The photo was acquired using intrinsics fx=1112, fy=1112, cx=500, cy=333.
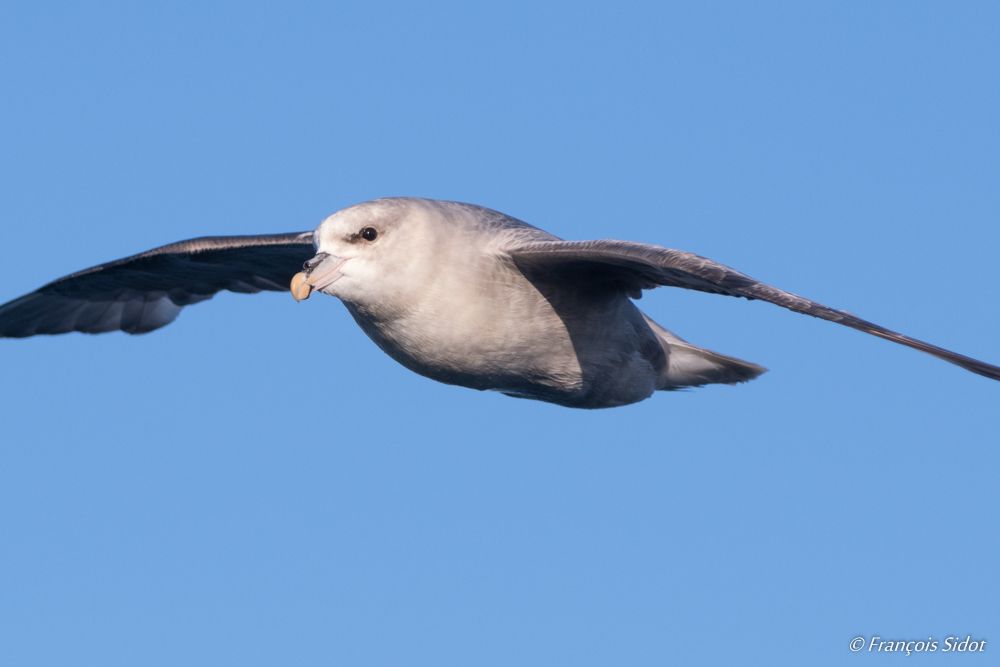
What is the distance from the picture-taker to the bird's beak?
7480 millimetres

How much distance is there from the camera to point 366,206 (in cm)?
776

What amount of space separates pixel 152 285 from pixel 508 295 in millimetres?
5129

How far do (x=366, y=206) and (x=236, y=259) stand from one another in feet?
11.7

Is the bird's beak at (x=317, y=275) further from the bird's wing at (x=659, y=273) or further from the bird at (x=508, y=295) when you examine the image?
the bird's wing at (x=659, y=273)

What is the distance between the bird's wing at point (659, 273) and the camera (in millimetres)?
6398

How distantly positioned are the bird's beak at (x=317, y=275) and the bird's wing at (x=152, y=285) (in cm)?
268

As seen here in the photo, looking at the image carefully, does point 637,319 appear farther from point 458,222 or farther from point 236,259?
point 236,259

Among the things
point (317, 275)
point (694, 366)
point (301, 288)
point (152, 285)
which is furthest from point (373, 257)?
point (152, 285)

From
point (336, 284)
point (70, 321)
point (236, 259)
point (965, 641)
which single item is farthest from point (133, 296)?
point (965, 641)

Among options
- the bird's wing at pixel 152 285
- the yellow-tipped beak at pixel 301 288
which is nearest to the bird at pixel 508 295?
the yellow-tipped beak at pixel 301 288

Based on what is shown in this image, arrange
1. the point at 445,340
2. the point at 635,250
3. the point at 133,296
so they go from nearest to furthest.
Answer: the point at 635,250 < the point at 445,340 < the point at 133,296

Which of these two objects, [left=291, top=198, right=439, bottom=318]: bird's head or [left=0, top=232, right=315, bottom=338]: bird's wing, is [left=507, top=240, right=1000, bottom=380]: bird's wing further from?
[left=0, top=232, right=315, bottom=338]: bird's wing

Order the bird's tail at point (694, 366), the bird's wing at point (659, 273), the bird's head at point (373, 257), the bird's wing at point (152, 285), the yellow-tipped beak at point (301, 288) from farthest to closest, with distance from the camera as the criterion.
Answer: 1. the bird's wing at point (152, 285)
2. the bird's tail at point (694, 366)
3. the bird's head at point (373, 257)
4. the yellow-tipped beak at point (301, 288)
5. the bird's wing at point (659, 273)

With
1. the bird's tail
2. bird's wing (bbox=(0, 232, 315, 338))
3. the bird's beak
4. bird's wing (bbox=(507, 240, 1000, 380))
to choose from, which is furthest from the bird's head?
the bird's tail
